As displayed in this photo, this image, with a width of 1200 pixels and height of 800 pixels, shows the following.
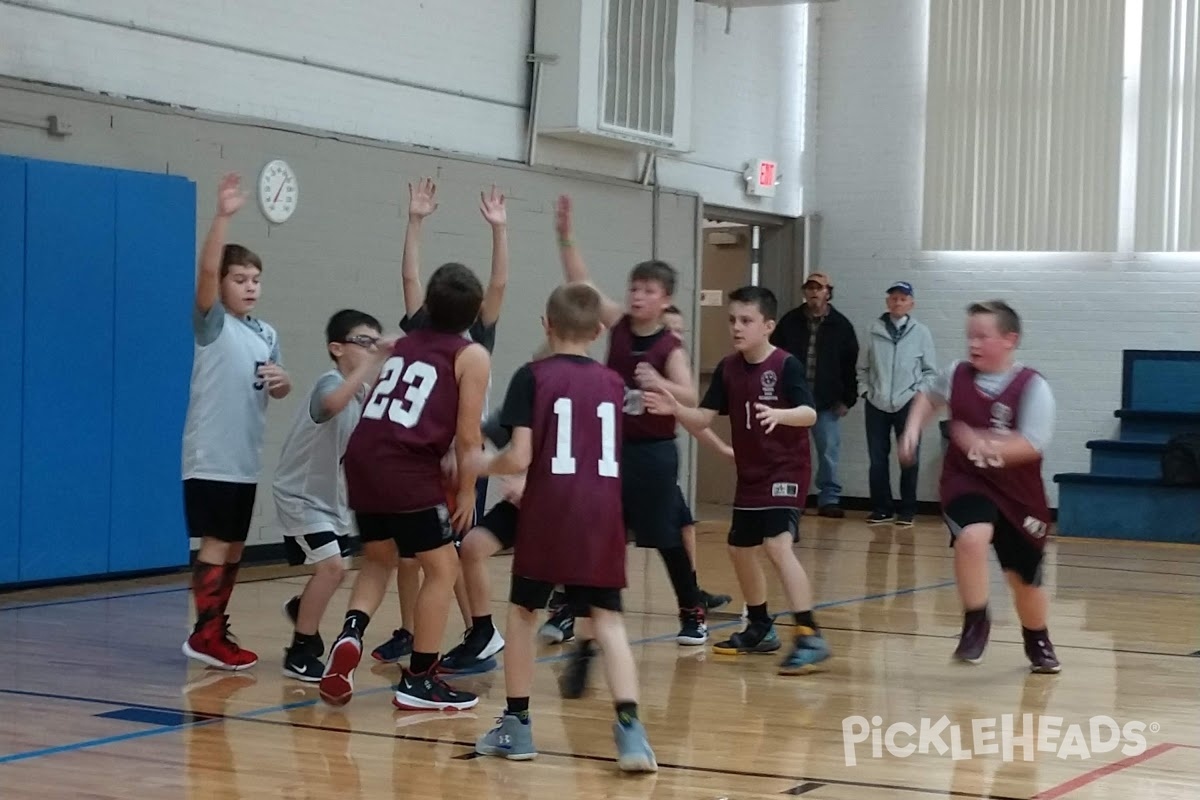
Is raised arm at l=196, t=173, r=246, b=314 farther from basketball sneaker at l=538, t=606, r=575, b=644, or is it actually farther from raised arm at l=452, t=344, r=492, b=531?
basketball sneaker at l=538, t=606, r=575, b=644

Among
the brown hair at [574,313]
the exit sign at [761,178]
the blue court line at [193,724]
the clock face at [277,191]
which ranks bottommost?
the blue court line at [193,724]

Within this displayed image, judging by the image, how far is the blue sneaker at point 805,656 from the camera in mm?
5863

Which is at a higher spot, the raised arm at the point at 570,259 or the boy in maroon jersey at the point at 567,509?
the raised arm at the point at 570,259

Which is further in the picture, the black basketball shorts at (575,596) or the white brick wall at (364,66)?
the white brick wall at (364,66)

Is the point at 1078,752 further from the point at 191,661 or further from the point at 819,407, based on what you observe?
the point at 819,407

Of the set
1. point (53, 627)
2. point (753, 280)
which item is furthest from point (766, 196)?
point (53, 627)

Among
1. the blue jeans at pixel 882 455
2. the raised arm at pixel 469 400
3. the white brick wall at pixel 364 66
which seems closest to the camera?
the raised arm at pixel 469 400

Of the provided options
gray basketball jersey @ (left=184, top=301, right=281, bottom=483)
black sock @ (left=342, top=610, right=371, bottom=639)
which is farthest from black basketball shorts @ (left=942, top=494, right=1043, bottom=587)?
gray basketball jersey @ (left=184, top=301, right=281, bottom=483)

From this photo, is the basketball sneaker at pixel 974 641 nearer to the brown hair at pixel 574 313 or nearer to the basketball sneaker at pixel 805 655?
the basketball sneaker at pixel 805 655

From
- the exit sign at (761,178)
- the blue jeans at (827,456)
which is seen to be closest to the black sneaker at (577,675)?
the blue jeans at (827,456)

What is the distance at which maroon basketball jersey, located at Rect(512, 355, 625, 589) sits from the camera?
439cm

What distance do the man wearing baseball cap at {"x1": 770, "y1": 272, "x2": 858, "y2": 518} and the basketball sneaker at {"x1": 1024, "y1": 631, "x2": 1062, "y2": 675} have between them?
676 centimetres

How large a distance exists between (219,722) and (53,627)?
203 centimetres

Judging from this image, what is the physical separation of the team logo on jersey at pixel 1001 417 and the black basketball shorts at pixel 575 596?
2017 mm
